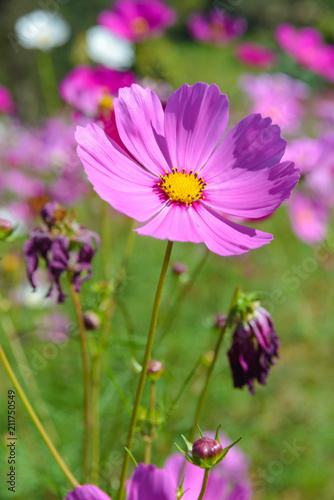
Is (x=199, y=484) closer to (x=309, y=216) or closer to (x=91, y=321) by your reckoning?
(x=91, y=321)

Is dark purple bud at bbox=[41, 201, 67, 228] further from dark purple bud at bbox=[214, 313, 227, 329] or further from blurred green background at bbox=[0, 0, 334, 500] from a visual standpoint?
dark purple bud at bbox=[214, 313, 227, 329]

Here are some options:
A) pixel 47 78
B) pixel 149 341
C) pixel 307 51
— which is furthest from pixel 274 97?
pixel 47 78

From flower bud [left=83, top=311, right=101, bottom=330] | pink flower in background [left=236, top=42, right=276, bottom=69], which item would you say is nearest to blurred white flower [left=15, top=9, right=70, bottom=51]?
pink flower in background [left=236, top=42, right=276, bottom=69]

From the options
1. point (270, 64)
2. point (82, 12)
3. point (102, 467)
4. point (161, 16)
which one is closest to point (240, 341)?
point (102, 467)

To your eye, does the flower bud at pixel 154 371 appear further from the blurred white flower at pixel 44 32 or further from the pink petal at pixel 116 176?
the blurred white flower at pixel 44 32

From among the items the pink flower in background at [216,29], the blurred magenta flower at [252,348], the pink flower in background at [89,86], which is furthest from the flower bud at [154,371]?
the pink flower in background at [216,29]

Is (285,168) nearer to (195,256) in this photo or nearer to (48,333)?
(48,333)
